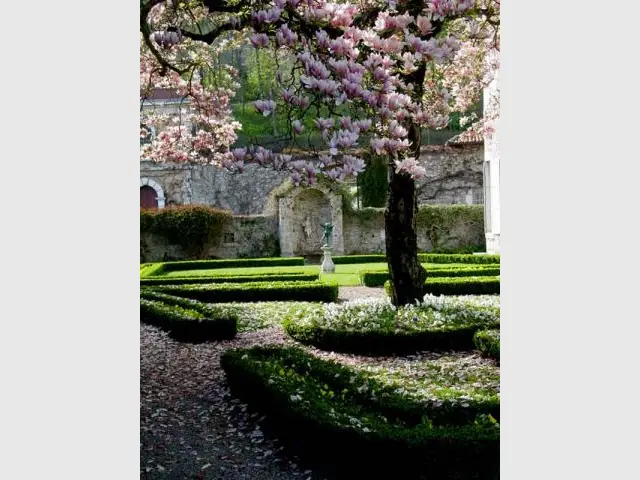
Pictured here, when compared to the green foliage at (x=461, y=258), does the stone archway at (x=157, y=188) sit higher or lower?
higher

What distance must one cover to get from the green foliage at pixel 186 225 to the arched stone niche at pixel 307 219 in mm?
1726

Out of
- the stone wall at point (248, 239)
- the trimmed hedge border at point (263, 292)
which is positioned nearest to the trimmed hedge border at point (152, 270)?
the trimmed hedge border at point (263, 292)

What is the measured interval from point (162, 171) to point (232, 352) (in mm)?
13041

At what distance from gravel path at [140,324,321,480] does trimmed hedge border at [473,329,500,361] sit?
6.57ft

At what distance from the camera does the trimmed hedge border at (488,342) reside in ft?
16.6

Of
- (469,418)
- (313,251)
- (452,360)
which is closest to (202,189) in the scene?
(313,251)

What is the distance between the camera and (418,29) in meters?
2.73

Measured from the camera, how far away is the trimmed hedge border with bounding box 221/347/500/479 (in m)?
2.88

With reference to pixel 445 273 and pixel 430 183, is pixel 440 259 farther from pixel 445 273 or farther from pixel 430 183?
pixel 430 183

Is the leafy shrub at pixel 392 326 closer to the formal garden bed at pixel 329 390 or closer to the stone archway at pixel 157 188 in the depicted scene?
the formal garden bed at pixel 329 390

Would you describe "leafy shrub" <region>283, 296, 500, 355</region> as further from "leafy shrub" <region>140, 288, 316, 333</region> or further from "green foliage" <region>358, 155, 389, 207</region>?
"green foliage" <region>358, 155, 389, 207</region>

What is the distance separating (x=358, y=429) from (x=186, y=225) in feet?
43.4

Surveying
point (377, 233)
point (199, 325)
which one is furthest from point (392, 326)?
point (377, 233)

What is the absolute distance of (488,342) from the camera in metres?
5.14
